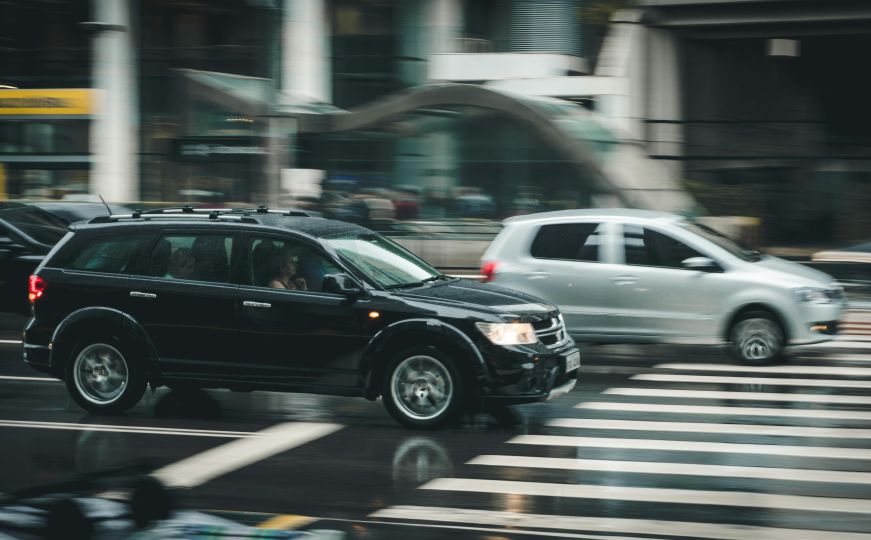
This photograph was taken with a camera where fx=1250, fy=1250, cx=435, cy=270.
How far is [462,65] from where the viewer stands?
34.4 m

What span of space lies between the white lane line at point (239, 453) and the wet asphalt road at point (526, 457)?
0.03 meters

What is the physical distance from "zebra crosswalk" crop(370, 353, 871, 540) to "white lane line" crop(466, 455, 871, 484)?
1 centimetres

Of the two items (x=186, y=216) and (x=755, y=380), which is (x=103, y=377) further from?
(x=755, y=380)

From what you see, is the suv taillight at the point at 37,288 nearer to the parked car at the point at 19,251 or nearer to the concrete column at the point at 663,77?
the parked car at the point at 19,251

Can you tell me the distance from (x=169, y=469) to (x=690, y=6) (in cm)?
2255

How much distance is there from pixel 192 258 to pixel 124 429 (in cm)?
143

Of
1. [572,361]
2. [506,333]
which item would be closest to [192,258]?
[506,333]

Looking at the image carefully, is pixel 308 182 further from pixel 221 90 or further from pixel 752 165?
pixel 752 165

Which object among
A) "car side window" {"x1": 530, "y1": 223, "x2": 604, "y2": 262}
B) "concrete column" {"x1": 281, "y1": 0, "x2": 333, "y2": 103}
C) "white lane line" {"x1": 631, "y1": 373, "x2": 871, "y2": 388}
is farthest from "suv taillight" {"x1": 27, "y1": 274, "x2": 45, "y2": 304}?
"concrete column" {"x1": 281, "y1": 0, "x2": 333, "y2": 103}

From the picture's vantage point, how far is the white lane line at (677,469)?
7589 millimetres

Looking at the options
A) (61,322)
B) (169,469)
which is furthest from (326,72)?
(169,469)

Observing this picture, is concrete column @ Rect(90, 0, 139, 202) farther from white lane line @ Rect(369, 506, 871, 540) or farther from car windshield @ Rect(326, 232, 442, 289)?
white lane line @ Rect(369, 506, 871, 540)

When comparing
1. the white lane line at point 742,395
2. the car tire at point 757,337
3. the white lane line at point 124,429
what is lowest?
the white lane line at point 124,429

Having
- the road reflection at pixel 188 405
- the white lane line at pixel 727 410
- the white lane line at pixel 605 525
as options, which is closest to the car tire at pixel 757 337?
the white lane line at pixel 727 410
